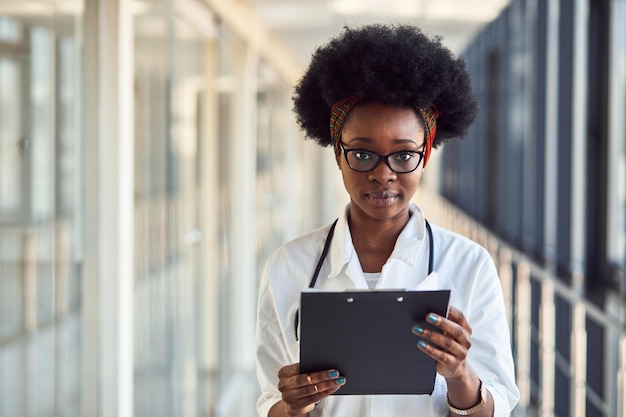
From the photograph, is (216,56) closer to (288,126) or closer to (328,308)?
(328,308)

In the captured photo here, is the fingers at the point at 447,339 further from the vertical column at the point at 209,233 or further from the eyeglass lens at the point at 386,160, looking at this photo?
the vertical column at the point at 209,233

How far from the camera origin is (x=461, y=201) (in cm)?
777

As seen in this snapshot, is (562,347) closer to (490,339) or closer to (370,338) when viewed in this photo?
(490,339)

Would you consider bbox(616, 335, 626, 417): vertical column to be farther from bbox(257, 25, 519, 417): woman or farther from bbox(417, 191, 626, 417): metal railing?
bbox(257, 25, 519, 417): woman

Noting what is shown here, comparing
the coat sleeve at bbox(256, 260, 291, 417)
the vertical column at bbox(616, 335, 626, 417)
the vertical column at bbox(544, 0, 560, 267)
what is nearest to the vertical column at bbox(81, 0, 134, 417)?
the coat sleeve at bbox(256, 260, 291, 417)

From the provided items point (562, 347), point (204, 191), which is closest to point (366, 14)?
point (204, 191)

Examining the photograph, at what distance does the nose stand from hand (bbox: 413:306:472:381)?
6.8 inches

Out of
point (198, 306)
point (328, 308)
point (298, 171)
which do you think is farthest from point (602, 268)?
point (298, 171)

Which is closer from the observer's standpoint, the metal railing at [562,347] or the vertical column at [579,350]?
the metal railing at [562,347]

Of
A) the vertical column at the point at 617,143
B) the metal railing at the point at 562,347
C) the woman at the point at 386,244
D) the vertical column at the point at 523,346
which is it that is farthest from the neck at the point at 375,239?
the vertical column at the point at 523,346

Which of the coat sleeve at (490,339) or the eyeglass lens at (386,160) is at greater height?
the eyeglass lens at (386,160)

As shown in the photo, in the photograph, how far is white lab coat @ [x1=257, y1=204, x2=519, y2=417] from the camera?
3.26 ft

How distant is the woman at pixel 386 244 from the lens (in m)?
0.96

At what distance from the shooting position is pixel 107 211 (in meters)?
1.84
